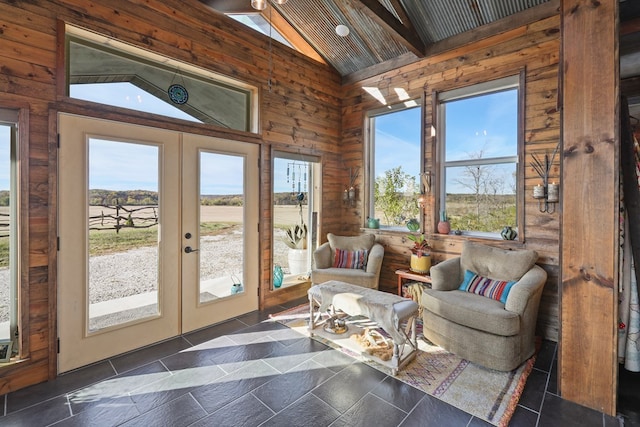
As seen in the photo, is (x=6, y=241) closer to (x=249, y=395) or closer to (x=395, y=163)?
(x=249, y=395)

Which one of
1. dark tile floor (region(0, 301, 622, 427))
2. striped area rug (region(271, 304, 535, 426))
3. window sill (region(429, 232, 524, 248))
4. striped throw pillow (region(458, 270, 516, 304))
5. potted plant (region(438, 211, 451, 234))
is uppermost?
potted plant (region(438, 211, 451, 234))

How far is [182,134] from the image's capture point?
3.15 m

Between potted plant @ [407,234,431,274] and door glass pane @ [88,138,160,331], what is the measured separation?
287cm

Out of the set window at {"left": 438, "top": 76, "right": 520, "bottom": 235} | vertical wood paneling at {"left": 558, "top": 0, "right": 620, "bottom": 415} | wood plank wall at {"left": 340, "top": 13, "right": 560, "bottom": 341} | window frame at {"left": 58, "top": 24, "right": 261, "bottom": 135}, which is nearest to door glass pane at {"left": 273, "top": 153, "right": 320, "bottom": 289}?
window frame at {"left": 58, "top": 24, "right": 261, "bottom": 135}

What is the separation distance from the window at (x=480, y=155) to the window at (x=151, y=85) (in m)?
2.50

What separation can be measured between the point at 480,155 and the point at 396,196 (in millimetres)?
1217

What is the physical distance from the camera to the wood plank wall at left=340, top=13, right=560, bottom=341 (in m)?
3.13

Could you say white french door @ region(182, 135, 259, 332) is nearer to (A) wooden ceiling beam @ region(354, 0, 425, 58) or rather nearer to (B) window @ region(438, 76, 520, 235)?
(A) wooden ceiling beam @ region(354, 0, 425, 58)

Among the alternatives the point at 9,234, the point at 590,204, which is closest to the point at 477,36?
the point at 590,204

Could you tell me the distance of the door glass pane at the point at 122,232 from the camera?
269 cm

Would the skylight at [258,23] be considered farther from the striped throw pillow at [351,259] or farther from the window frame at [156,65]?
the striped throw pillow at [351,259]

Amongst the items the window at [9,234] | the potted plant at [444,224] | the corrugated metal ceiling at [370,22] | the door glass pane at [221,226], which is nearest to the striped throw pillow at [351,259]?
the potted plant at [444,224]

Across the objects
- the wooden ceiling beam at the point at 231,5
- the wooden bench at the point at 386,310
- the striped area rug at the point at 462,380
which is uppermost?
the wooden ceiling beam at the point at 231,5

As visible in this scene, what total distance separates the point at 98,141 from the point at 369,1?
2.87 metres
